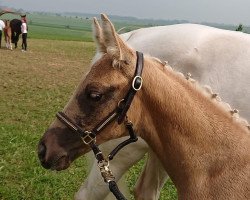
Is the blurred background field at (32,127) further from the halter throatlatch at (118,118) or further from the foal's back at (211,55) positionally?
the halter throatlatch at (118,118)

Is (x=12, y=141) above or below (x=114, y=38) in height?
below

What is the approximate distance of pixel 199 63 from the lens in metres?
4.12

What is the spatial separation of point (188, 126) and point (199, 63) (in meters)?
1.45

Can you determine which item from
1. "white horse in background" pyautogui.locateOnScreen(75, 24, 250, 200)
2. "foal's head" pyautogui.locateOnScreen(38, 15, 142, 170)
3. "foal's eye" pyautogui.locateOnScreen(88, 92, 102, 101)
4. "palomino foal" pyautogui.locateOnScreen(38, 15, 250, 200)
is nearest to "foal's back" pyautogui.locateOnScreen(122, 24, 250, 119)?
"white horse in background" pyautogui.locateOnScreen(75, 24, 250, 200)

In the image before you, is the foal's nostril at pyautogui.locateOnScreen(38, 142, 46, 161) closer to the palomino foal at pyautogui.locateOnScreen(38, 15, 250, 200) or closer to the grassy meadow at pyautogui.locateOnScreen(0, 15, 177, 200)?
the palomino foal at pyautogui.locateOnScreen(38, 15, 250, 200)

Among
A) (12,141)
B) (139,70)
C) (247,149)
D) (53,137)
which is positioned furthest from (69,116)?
(12,141)

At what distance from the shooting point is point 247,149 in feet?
9.14

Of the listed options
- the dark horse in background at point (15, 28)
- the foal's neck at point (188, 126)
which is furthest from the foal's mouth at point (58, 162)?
the dark horse in background at point (15, 28)

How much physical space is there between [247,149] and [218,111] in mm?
297

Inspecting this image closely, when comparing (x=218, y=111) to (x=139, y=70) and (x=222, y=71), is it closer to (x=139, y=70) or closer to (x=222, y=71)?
(x=139, y=70)

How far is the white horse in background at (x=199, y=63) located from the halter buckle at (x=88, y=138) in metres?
1.16

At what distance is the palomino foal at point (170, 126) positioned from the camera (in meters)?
2.72

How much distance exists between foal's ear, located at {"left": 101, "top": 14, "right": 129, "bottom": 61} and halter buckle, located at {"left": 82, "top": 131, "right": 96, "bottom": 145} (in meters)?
0.51

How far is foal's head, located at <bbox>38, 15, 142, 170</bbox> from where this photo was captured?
8.87 feet
